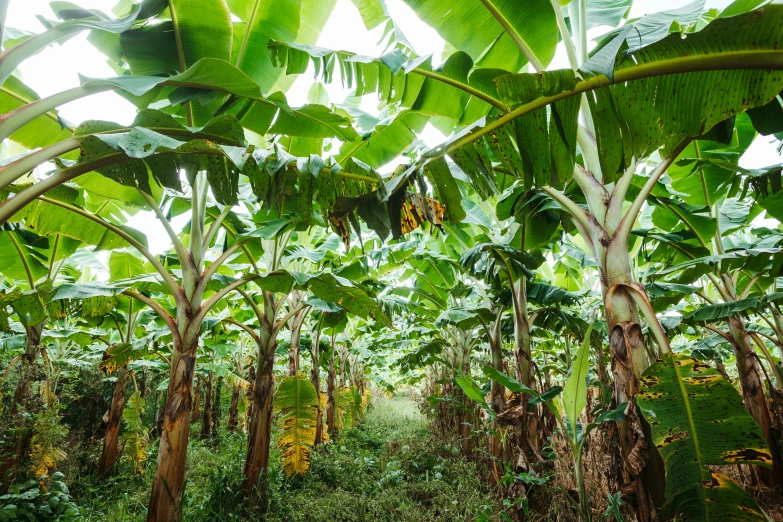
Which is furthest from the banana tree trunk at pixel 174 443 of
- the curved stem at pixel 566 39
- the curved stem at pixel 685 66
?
the curved stem at pixel 566 39

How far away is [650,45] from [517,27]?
4.06 ft

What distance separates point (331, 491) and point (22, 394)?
12.6 ft

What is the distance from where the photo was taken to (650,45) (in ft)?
4.01

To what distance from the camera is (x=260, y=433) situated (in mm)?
3953

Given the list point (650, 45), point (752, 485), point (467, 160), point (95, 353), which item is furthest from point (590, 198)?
point (95, 353)

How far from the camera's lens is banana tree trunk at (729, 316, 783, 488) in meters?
3.48

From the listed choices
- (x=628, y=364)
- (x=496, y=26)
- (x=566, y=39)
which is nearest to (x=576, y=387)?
(x=628, y=364)

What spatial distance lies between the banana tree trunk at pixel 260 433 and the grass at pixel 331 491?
20 centimetres

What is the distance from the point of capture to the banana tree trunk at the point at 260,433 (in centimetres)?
389

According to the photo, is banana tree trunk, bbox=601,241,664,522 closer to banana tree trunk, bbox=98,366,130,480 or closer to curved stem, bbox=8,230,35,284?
curved stem, bbox=8,230,35,284

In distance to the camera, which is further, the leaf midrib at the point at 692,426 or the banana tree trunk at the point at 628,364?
the banana tree trunk at the point at 628,364

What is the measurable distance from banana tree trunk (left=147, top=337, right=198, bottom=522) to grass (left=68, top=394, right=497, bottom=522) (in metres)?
1.25

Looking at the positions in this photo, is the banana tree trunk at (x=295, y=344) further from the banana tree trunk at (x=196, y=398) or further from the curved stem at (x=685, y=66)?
the banana tree trunk at (x=196, y=398)

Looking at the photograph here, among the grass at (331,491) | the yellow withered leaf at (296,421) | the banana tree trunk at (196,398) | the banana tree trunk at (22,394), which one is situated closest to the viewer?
the grass at (331,491)
